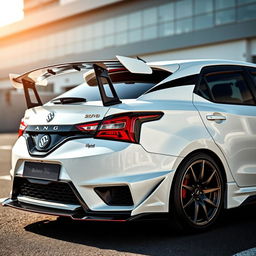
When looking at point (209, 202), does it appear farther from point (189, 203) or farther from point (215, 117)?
point (215, 117)

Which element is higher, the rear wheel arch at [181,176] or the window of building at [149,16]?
the window of building at [149,16]

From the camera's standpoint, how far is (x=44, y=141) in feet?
15.1

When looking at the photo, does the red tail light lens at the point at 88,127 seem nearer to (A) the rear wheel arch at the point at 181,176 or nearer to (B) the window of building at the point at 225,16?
(A) the rear wheel arch at the point at 181,176

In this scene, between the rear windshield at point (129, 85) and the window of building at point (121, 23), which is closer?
the rear windshield at point (129, 85)

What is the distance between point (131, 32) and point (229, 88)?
31740 millimetres

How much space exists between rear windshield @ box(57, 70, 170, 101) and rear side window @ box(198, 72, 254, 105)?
552 mm

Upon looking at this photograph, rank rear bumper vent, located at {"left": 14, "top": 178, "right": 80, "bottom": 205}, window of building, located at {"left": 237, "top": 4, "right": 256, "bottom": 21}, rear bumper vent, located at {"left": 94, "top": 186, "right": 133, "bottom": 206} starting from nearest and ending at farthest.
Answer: rear bumper vent, located at {"left": 94, "top": 186, "right": 133, "bottom": 206}, rear bumper vent, located at {"left": 14, "top": 178, "right": 80, "bottom": 205}, window of building, located at {"left": 237, "top": 4, "right": 256, "bottom": 21}

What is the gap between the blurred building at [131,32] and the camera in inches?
1128

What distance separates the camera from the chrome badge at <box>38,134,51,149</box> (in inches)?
180

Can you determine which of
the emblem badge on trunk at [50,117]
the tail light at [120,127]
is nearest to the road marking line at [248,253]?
the tail light at [120,127]

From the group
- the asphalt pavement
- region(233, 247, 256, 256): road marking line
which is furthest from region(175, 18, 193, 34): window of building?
region(233, 247, 256, 256): road marking line

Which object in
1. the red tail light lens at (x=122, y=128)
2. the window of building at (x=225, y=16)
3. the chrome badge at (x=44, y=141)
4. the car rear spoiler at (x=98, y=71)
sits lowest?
the chrome badge at (x=44, y=141)

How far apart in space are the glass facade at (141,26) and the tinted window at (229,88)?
23.2 m

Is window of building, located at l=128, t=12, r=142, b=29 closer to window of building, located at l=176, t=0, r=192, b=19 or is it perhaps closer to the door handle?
window of building, located at l=176, t=0, r=192, b=19
